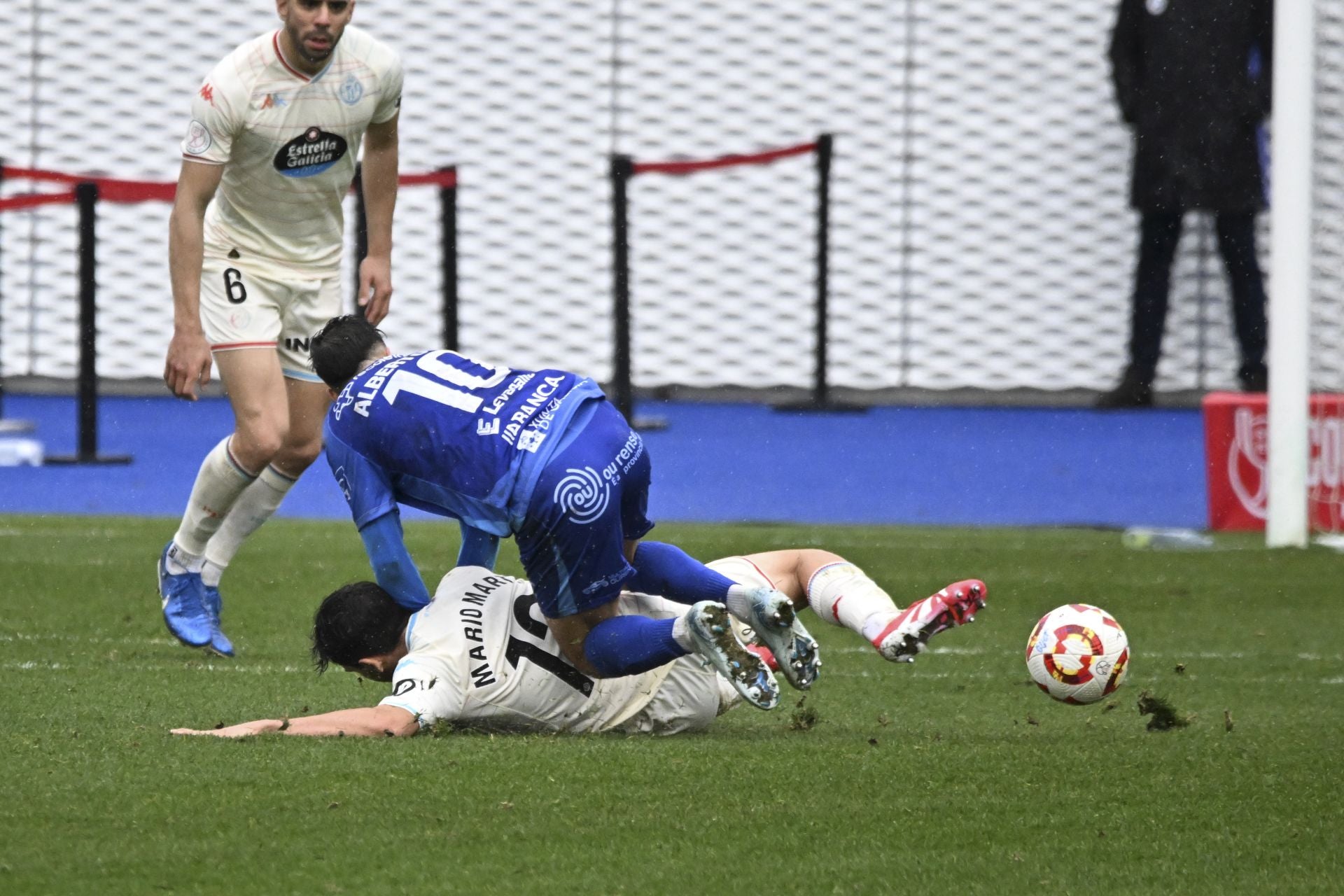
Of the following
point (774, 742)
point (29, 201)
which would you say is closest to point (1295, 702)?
Answer: point (774, 742)

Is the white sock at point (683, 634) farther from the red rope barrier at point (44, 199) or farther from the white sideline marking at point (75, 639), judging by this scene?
the red rope barrier at point (44, 199)

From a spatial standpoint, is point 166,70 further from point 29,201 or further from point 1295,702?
point 1295,702

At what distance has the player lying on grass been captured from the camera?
4.15 m

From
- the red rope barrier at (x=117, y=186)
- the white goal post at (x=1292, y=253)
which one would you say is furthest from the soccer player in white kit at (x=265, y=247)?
the red rope barrier at (x=117, y=186)

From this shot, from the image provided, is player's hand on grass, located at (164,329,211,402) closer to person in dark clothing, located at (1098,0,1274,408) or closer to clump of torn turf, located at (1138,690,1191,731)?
clump of torn turf, located at (1138,690,1191,731)

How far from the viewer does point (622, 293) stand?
12406 millimetres

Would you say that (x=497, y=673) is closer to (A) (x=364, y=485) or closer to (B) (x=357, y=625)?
(B) (x=357, y=625)

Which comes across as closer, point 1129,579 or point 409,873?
point 409,873

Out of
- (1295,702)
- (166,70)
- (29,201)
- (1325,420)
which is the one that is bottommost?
(1295,702)

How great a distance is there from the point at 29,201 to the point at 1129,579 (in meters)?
6.78

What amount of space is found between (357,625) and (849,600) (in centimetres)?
110

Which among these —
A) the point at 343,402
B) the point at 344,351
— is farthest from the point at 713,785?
the point at 344,351

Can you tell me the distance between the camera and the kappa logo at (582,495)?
4082 mm

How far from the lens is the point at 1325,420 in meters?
8.77
